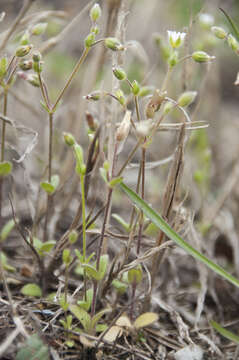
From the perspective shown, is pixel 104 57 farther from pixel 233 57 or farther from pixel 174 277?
pixel 233 57

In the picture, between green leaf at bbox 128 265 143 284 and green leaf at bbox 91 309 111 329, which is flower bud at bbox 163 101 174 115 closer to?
green leaf at bbox 128 265 143 284

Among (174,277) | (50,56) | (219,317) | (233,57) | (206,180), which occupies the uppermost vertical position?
(233,57)

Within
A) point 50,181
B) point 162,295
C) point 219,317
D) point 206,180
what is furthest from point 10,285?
point 206,180

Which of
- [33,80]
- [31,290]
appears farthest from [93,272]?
[33,80]

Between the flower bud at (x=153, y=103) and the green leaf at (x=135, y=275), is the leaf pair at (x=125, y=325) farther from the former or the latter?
the flower bud at (x=153, y=103)

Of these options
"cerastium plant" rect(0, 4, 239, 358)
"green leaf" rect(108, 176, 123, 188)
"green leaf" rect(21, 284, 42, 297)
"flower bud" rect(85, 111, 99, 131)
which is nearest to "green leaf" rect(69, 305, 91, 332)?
"cerastium plant" rect(0, 4, 239, 358)

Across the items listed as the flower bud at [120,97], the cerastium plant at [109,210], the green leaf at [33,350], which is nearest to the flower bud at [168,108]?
the cerastium plant at [109,210]

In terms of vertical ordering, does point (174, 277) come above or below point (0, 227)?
below
